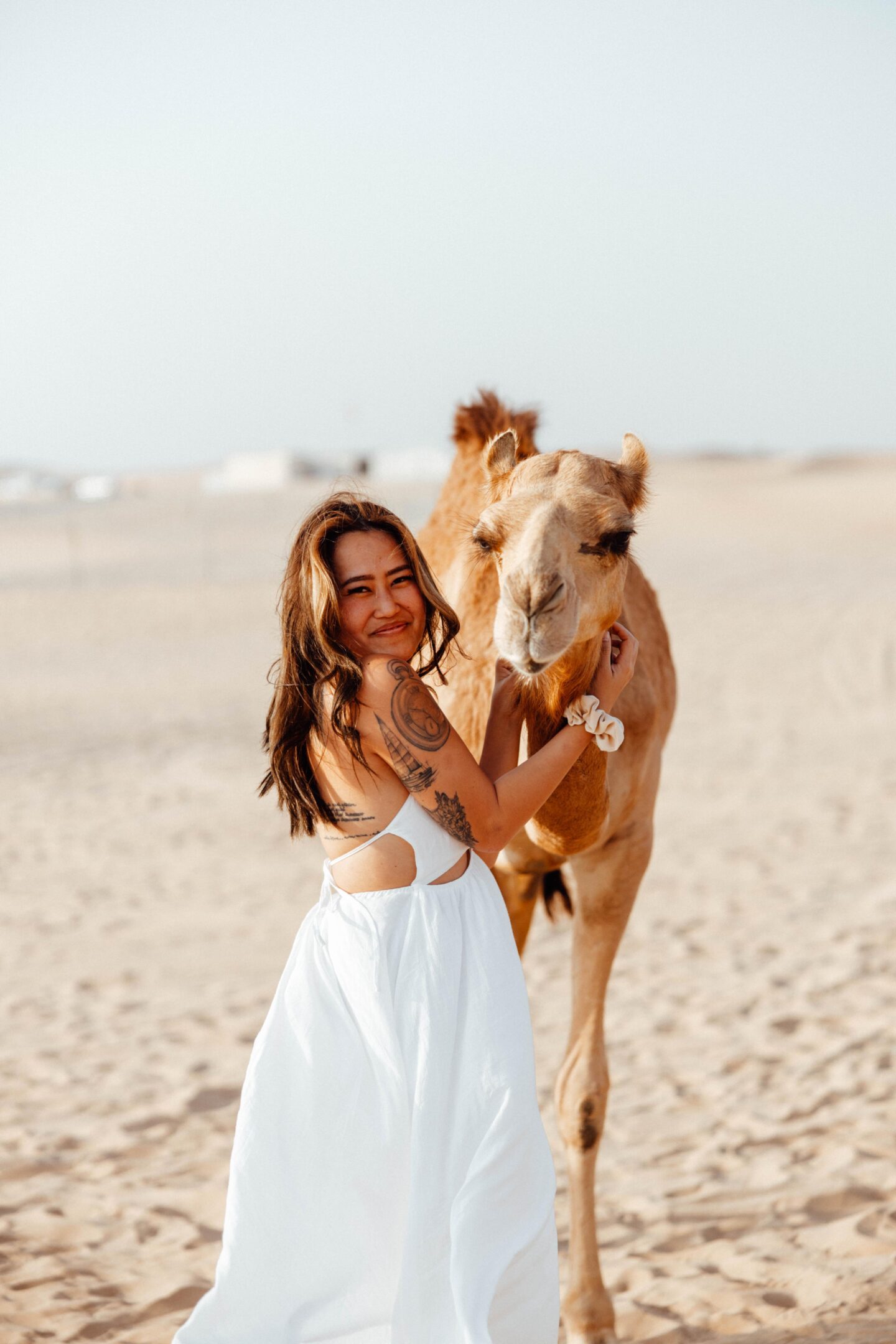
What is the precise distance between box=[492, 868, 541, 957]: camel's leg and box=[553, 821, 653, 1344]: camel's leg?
0.18 metres

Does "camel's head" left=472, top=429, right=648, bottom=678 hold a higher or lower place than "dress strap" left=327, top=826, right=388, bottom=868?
higher

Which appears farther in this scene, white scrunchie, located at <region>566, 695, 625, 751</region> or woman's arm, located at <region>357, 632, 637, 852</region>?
white scrunchie, located at <region>566, 695, 625, 751</region>

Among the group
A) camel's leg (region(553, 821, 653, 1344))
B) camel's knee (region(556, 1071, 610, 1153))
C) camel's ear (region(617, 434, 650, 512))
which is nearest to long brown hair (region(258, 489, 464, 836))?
camel's ear (region(617, 434, 650, 512))

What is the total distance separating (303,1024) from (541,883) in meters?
1.66

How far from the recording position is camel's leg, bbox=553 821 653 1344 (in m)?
3.44

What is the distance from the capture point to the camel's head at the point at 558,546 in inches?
89.8

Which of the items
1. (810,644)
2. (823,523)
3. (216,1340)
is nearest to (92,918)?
(216,1340)

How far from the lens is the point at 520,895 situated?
3.81 metres

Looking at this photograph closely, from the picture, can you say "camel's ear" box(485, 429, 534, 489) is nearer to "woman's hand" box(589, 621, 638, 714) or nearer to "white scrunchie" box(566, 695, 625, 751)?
"woman's hand" box(589, 621, 638, 714)

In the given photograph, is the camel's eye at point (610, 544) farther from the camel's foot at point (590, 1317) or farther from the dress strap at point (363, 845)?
the camel's foot at point (590, 1317)

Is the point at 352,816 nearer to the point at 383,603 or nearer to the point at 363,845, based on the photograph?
the point at 363,845

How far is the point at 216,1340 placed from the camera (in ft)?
8.26

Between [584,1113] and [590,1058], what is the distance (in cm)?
15

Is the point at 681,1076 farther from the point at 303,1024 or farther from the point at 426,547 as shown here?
the point at 303,1024
